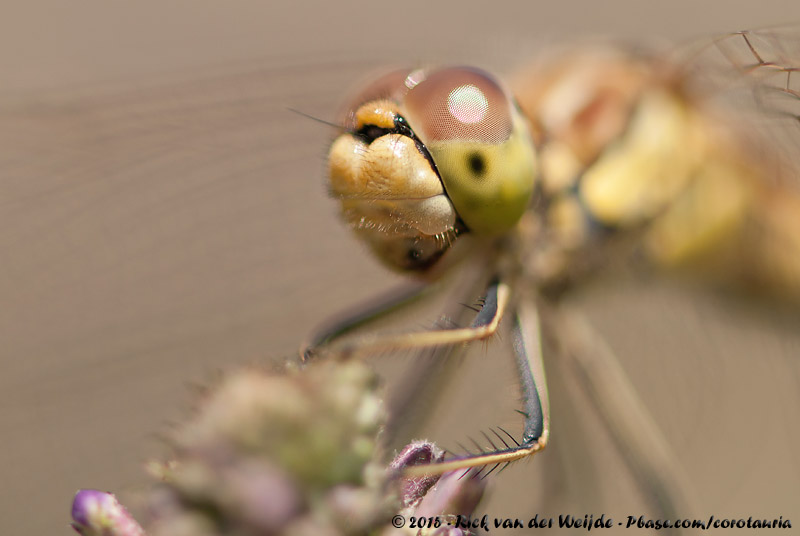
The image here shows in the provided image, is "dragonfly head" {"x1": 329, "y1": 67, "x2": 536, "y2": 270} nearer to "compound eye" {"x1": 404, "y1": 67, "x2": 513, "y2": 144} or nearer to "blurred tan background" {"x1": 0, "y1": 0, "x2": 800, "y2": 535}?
"compound eye" {"x1": 404, "y1": 67, "x2": 513, "y2": 144}

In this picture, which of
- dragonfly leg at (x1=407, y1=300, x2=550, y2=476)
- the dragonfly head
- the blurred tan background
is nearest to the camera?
dragonfly leg at (x1=407, y1=300, x2=550, y2=476)

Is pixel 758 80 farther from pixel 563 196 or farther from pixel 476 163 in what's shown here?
pixel 476 163

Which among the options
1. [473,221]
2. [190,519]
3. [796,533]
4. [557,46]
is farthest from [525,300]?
[796,533]

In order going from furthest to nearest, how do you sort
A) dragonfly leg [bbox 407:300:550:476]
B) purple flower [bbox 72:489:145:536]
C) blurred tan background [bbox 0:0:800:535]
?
blurred tan background [bbox 0:0:800:535]
dragonfly leg [bbox 407:300:550:476]
purple flower [bbox 72:489:145:536]

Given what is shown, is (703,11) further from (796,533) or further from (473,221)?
(473,221)

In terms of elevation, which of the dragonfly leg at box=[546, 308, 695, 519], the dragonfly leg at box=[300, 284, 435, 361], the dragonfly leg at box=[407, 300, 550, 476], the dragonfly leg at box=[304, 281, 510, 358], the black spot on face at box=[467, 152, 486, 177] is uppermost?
the black spot on face at box=[467, 152, 486, 177]

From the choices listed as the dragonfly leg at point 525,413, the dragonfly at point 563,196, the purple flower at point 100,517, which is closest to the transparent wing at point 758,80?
the dragonfly at point 563,196

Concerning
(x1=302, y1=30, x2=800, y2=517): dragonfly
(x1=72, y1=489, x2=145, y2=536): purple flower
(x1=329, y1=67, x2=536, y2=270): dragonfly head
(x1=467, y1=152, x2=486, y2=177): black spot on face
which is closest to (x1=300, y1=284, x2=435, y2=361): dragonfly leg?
(x1=302, y1=30, x2=800, y2=517): dragonfly

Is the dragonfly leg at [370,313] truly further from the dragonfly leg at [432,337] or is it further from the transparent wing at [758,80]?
the transparent wing at [758,80]
